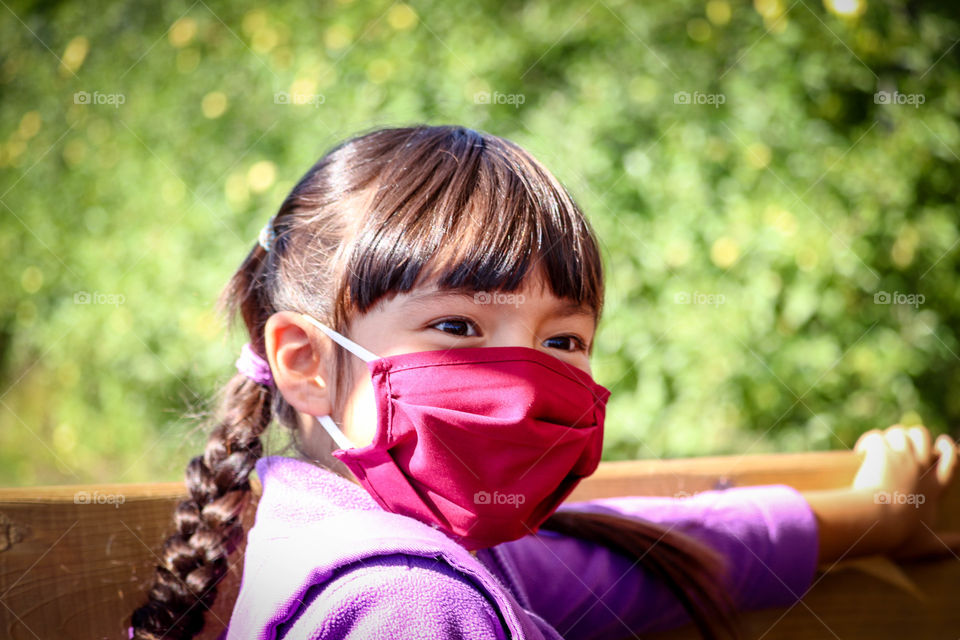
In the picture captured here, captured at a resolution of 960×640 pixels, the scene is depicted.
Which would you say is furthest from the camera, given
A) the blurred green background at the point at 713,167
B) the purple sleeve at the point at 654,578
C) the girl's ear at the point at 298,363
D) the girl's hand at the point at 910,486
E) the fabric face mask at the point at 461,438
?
the blurred green background at the point at 713,167

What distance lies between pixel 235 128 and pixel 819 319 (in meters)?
2.25

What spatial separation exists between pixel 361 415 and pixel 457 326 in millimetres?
208

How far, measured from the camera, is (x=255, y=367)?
59.2 inches

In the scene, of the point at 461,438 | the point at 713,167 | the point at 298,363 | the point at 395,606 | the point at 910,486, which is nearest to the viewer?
the point at 395,606

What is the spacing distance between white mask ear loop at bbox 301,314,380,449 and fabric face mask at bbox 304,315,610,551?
0.04 feet

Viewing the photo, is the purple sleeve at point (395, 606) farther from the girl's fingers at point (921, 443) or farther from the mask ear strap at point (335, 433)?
the girl's fingers at point (921, 443)

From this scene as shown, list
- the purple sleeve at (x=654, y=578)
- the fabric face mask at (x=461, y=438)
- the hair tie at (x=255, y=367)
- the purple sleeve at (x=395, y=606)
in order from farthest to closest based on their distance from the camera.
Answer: the purple sleeve at (x=654, y=578), the hair tie at (x=255, y=367), the fabric face mask at (x=461, y=438), the purple sleeve at (x=395, y=606)

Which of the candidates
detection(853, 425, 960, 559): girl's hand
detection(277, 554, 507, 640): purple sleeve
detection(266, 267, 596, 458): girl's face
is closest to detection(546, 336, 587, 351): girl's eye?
detection(266, 267, 596, 458): girl's face

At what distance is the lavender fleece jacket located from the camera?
3.51 ft

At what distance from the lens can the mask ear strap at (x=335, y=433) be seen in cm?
133

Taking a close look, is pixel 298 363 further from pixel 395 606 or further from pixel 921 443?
pixel 921 443

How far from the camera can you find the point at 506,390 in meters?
1.26

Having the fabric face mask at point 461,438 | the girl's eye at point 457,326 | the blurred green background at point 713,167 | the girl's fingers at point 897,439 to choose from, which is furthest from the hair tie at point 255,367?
the girl's fingers at point 897,439

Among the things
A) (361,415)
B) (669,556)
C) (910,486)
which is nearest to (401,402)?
(361,415)
